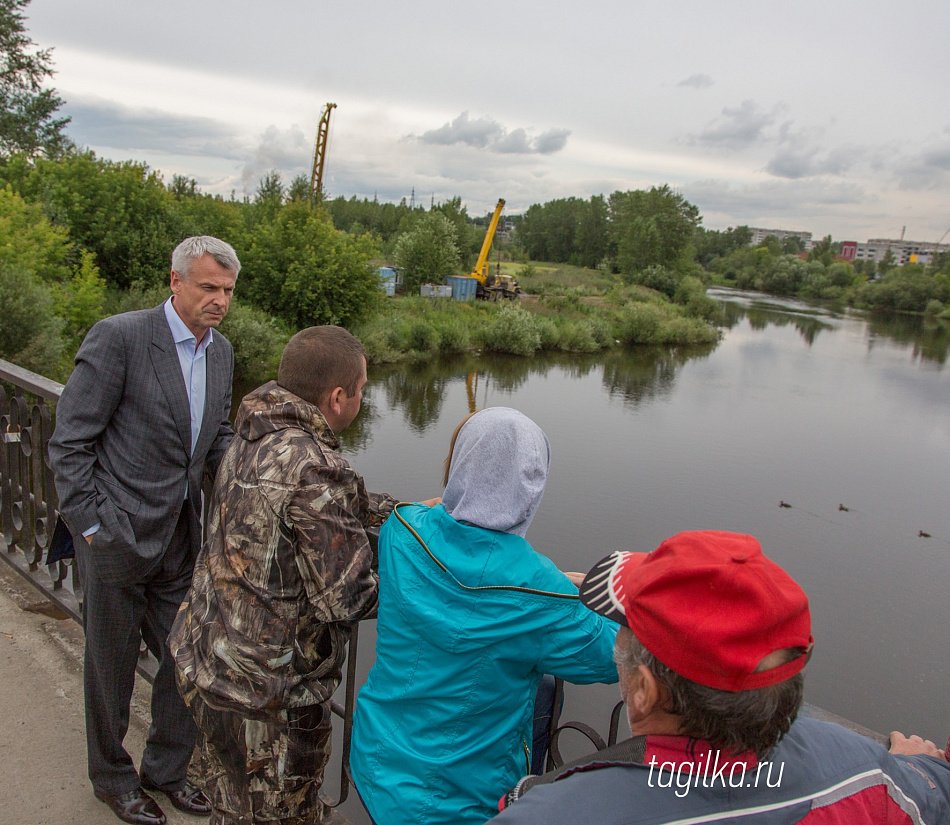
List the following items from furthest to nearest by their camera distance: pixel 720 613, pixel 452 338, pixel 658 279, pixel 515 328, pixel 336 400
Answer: pixel 658 279 → pixel 515 328 → pixel 452 338 → pixel 336 400 → pixel 720 613

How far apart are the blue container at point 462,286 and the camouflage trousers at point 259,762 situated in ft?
116

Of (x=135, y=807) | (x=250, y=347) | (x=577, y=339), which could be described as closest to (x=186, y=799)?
(x=135, y=807)

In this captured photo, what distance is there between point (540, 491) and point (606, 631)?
28 cm

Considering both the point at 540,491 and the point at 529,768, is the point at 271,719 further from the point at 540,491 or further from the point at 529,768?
the point at 540,491

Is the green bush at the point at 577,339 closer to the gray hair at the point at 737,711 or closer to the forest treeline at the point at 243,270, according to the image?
the forest treeline at the point at 243,270

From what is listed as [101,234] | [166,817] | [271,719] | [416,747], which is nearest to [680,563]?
[416,747]

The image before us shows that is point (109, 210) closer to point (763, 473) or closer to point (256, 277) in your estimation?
point (256, 277)

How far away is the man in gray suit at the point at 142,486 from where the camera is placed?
5.98 feet

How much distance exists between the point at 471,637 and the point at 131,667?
51.2 inches

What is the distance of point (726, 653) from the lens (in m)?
0.77

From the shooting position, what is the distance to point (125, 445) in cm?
188

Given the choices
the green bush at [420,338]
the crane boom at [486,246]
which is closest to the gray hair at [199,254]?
the green bush at [420,338]

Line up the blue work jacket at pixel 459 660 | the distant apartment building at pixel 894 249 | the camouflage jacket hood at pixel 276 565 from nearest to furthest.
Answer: the blue work jacket at pixel 459 660 → the camouflage jacket hood at pixel 276 565 → the distant apartment building at pixel 894 249

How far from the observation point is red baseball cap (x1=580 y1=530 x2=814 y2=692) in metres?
0.78
